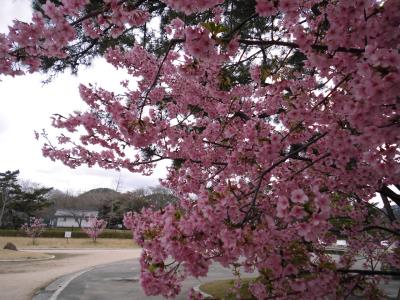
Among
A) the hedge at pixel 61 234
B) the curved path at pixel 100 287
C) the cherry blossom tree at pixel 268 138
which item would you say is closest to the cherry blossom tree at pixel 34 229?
the hedge at pixel 61 234

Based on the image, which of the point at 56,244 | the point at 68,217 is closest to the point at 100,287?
the point at 56,244

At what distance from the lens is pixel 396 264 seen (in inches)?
200

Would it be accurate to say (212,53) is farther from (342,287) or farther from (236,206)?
(342,287)

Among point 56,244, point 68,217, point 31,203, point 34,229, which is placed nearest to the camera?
point 34,229

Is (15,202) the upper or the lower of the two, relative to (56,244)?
upper

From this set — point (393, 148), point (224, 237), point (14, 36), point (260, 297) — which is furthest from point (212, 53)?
point (260, 297)

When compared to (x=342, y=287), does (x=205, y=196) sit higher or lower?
higher

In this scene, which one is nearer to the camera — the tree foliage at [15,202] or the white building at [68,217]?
the tree foliage at [15,202]

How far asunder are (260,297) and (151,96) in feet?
14.1

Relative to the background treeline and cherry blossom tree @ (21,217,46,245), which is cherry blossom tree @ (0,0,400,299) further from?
the background treeline

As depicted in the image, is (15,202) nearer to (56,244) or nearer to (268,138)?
(56,244)

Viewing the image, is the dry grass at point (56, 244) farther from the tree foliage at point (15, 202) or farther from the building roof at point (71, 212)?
the building roof at point (71, 212)

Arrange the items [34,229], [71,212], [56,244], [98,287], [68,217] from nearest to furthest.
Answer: [98,287]
[34,229]
[56,244]
[71,212]
[68,217]

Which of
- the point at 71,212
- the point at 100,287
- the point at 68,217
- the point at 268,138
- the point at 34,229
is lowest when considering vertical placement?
the point at 100,287
